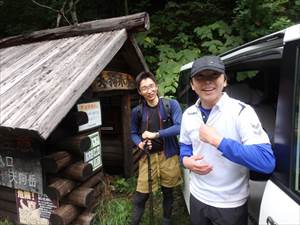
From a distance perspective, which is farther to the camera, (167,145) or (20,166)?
(20,166)

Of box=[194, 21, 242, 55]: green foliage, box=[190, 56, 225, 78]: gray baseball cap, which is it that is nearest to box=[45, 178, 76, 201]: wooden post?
box=[190, 56, 225, 78]: gray baseball cap

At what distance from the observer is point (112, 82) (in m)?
5.76

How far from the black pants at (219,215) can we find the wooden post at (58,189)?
2.31 meters

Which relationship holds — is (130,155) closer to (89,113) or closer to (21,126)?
(89,113)

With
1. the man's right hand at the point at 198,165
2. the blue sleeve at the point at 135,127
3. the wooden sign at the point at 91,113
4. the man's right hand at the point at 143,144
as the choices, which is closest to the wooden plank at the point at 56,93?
the blue sleeve at the point at 135,127

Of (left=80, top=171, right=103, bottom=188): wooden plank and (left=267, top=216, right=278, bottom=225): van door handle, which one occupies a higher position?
(left=267, top=216, right=278, bottom=225): van door handle

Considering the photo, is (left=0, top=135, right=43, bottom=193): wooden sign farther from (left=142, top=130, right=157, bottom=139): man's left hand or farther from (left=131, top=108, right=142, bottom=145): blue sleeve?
(left=142, top=130, right=157, bottom=139): man's left hand

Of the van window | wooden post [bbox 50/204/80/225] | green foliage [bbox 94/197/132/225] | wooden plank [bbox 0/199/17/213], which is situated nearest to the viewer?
the van window

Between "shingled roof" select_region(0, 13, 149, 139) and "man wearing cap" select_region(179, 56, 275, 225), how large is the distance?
1419 millimetres

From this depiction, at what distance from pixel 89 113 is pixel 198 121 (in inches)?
115

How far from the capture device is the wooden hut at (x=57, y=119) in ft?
11.5

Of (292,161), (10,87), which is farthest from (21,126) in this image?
(292,161)

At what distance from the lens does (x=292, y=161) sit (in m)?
1.72

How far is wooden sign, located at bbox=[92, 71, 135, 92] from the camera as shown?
5.41 m
